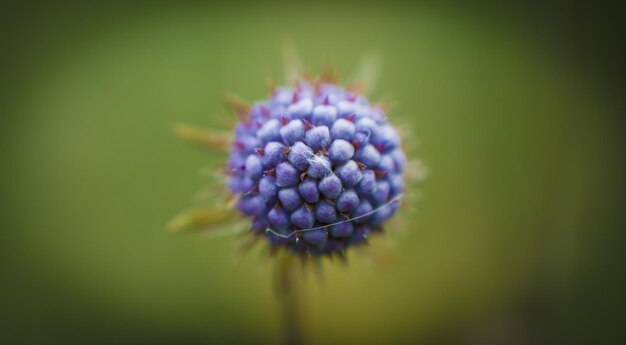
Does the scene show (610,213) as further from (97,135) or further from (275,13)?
(97,135)

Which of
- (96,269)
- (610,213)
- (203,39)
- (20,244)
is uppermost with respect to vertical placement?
(203,39)

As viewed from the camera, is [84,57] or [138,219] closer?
[138,219]

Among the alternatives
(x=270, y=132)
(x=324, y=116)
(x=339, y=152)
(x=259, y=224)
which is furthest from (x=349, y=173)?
(x=259, y=224)

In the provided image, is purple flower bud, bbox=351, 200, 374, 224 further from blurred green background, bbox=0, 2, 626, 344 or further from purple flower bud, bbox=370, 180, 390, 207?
blurred green background, bbox=0, 2, 626, 344

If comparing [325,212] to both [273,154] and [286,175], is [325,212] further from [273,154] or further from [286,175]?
[273,154]

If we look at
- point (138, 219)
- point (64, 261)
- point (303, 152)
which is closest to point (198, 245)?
point (138, 219)

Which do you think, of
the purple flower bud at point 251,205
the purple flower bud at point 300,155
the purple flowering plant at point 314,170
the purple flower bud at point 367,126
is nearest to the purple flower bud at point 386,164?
the purple flowering plant at point 314,170

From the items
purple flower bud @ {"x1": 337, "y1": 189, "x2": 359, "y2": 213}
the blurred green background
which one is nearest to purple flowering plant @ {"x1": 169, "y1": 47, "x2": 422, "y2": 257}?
purple flower bud @ {"x1": 337, "y1": 189, "x2": 359, "y2": 213}
